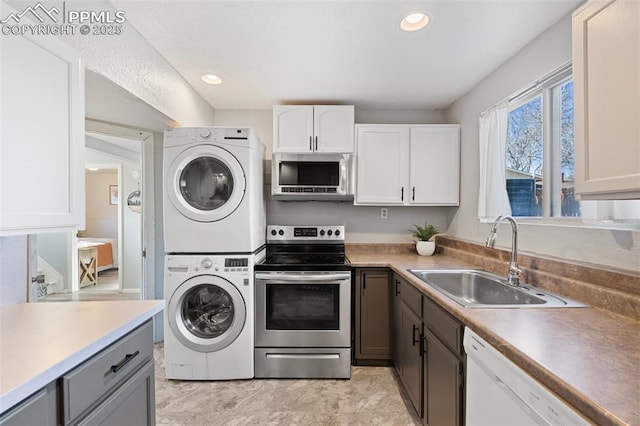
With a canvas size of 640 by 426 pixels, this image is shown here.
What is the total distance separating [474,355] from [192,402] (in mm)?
1914

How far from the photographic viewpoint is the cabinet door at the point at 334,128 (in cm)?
269

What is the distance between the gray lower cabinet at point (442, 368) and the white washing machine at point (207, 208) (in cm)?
139

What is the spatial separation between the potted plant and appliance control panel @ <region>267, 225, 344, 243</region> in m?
0.78

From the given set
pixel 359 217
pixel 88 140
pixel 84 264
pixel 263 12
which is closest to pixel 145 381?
pixel 263 12

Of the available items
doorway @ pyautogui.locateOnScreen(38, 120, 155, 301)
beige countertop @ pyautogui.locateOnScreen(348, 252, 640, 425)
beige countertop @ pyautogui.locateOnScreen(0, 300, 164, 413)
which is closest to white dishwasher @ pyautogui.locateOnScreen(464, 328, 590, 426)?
beige countertop @ pyautogui.locateOnScreen(348, 252, 640, 425)

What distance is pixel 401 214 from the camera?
3.09 m

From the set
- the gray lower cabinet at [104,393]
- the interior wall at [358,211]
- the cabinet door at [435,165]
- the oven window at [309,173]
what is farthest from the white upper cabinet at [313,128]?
the gray lower cabinet at [104,393]

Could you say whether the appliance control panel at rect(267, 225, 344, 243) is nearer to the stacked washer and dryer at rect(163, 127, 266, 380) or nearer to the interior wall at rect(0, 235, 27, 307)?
the stacked washer and dryer at rect(163, 127, 266, 380)

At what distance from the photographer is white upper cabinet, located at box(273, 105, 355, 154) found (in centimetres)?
268

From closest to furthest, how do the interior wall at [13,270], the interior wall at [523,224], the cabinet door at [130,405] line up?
the cabinet door at [130,405] < the interior wall at [13,270] < the interior wall at [523,224]

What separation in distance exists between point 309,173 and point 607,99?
2029 millimetres

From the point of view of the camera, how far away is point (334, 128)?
2697 millimetres

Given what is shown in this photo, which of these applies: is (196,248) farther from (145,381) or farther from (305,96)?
(305,96)

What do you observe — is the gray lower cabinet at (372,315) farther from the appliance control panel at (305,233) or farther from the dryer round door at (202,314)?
the dryer round door at (202,314)
